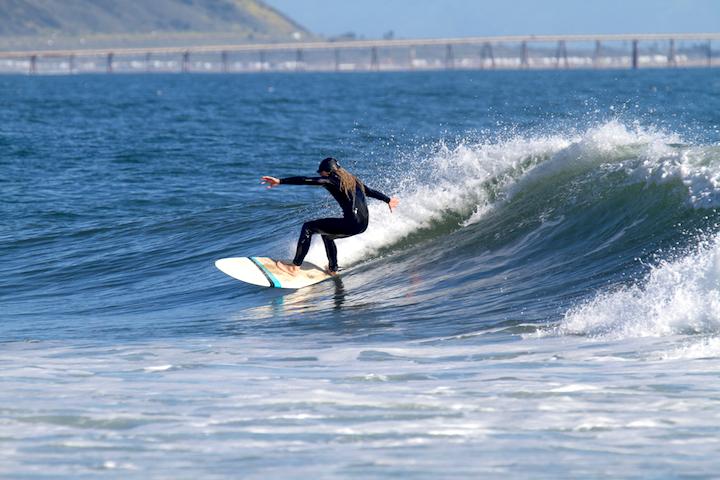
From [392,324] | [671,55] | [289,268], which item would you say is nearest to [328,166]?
[289,268]

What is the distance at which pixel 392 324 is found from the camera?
11203 millimetres

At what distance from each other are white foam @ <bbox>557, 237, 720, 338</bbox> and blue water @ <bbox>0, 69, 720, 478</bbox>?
27mm

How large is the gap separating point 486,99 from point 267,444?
62.6m

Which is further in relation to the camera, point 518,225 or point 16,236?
point 16,236

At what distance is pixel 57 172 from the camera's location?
89.2ft

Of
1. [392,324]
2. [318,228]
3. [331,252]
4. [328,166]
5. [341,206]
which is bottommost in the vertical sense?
[392,324]

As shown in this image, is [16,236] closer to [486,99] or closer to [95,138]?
[95,138]

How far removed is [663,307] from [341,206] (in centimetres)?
473

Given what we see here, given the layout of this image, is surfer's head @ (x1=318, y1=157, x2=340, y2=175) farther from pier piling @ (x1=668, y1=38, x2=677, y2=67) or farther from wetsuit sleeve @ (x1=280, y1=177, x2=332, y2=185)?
pier piling @ (x1=668, y1=38, x2=677, y2=67)

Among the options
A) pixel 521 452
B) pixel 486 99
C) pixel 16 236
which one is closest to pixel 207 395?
pixel 521 452

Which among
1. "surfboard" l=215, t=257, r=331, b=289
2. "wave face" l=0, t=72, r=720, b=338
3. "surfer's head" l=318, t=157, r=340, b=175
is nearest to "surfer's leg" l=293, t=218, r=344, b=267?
"surfboard" l=215, t=257, r=331, b=289

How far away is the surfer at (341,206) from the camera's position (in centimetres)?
1292

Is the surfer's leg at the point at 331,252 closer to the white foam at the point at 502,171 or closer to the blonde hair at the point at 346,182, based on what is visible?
the white foam at the point at 502,171

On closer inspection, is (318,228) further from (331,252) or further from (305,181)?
(305,181)
